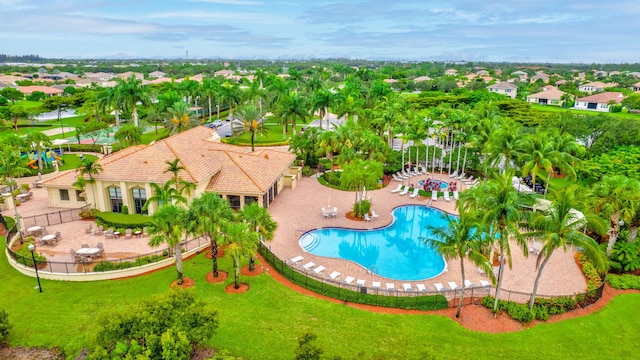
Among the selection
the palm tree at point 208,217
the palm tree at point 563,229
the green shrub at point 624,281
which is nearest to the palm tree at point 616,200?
the green shrub at point 624,281

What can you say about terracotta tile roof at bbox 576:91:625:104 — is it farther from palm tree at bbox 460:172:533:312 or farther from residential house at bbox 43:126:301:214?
palm tree at bbox 460:172:533:312

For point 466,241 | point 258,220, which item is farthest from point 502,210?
point 258,220

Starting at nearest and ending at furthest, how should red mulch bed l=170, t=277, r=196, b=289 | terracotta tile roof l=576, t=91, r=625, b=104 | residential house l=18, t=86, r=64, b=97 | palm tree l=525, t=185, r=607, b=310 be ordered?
palm tree l=525, t=185, r=607, b=310 → red mulch bed l=170, t=277, r=196, b=289 → terracotta tile roof l=576, t=91, r=625, b=104 → residential house l=18, t=86, r=64, b=97

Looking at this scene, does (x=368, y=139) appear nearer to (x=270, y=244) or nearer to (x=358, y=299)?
(x=270, y=244)

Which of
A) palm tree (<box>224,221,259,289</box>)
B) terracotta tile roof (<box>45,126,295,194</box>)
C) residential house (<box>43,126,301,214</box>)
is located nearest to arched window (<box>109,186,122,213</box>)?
residential house (<box>43,126,301,214</box>)

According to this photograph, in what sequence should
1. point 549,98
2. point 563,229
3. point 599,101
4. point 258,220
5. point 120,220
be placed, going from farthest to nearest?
point 549,98 → point 599,101 → point 120,220 → point 258,220 → point 563,229

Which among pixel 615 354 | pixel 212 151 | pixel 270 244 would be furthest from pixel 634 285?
pixel 212 151

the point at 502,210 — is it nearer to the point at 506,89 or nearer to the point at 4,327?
the point at 4,327
